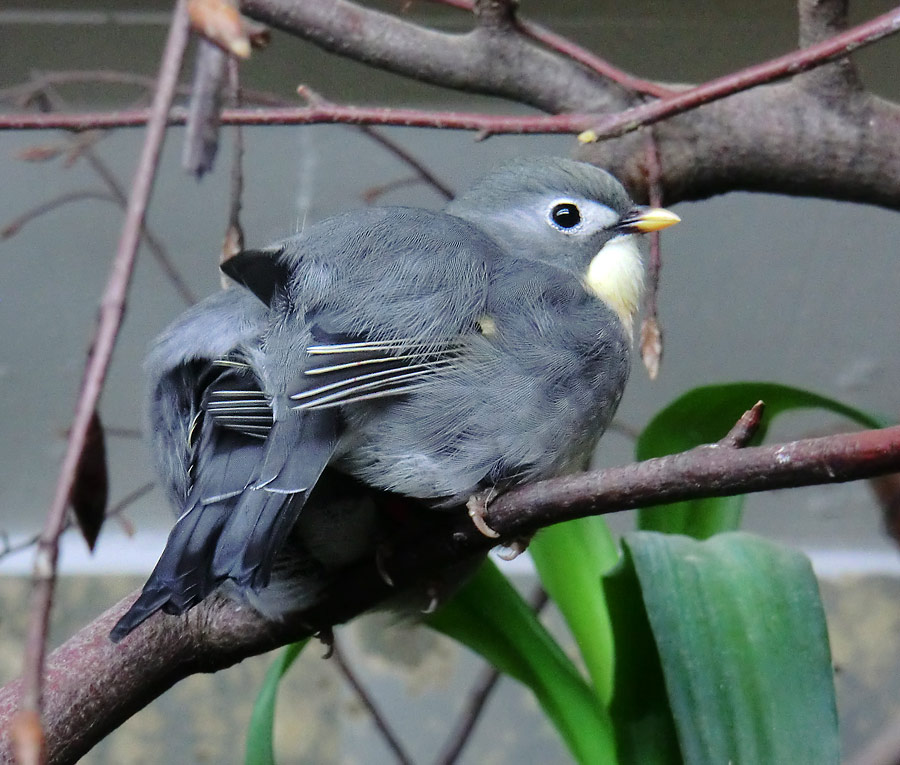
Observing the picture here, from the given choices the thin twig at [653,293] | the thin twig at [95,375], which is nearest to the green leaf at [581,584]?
Result: the thin twig at [653,293]

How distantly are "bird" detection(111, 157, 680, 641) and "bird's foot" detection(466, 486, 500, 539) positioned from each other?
0.02 m

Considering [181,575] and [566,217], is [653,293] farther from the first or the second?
[181,575]

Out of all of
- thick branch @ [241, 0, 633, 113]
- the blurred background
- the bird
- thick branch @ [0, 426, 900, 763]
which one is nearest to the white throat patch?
the bird

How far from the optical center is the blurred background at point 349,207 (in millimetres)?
1991

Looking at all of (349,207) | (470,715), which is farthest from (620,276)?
(349,207)

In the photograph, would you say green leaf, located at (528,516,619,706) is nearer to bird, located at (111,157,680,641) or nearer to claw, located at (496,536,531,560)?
claw, located at (496,536,531,560)

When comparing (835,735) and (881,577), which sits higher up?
(835,735)

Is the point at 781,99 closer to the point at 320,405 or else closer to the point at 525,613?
the point at 525,613

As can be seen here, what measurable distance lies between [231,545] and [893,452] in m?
0.51

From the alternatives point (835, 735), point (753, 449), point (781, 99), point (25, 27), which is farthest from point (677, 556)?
point (25, 27)

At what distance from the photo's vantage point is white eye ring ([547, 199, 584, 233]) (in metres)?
1.36

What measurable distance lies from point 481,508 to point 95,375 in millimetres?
582

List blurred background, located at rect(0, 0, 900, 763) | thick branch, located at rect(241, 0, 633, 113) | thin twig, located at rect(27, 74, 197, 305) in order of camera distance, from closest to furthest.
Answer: thick branch, located at rect(241, 0, 633, 113)
thin twig, located at rect(27, 74, 197, 305)
blurred background, located at rect(0, 0, 900, 763)

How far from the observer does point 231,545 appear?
0.84m
